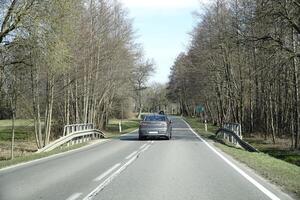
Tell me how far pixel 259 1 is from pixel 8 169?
14.6 meters

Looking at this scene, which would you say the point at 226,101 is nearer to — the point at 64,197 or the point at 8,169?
the point at 8,169

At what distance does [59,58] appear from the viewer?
70.3ft

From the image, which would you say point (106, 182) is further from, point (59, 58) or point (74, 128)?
point (74, 128)

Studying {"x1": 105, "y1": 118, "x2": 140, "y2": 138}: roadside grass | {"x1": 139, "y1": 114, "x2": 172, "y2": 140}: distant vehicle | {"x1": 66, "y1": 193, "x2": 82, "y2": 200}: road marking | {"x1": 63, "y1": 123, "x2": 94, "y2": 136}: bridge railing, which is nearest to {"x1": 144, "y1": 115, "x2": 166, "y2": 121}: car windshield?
{"x1": 139, "y1": 114, "x2": 172, "y2": 140}: distant vehicle

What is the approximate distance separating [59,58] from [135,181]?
37.5 feet

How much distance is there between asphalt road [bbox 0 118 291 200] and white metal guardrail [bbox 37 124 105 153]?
21.7ft

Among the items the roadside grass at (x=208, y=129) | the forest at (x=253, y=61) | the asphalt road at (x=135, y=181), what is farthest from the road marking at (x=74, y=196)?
the roadside grass at (x=208, y=129)

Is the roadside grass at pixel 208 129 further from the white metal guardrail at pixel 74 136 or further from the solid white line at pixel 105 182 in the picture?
the solid white line at pixel 105 182

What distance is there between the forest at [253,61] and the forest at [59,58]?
25.5 ft

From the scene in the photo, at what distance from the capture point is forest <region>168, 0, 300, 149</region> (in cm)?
2342

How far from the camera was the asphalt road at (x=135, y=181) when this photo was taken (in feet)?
30.3

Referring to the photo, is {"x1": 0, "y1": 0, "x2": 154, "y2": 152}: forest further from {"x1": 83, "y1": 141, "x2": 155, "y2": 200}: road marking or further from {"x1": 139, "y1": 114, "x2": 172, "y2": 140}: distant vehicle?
{"x1": 83, "y1": 141, "x2": 155, "y2": 200}: road marking

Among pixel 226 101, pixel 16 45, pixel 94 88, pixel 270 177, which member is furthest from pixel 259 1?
pixel 226 101

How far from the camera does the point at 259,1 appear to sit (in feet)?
75.8
